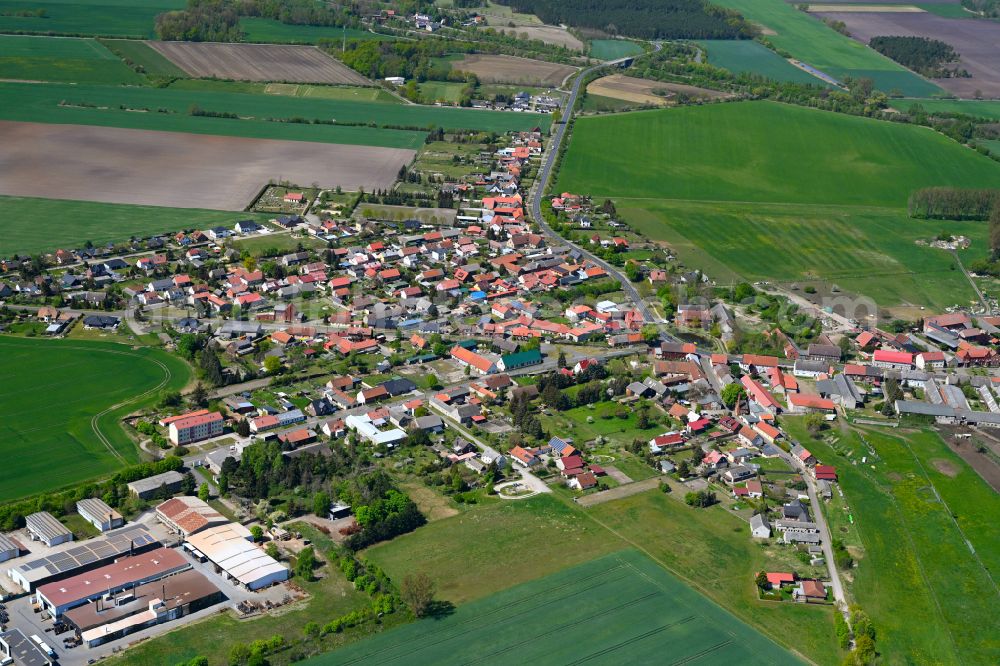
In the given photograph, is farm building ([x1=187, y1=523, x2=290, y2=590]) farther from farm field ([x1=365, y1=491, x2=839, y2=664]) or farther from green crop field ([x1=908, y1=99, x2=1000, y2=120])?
green crop field ([x1=908, y1=99, x2=1000, y2=120])

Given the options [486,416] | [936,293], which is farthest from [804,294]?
[486,416]

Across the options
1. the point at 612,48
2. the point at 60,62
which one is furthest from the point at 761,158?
the point at 60,62

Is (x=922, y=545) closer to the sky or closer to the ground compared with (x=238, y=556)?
closer to the ground

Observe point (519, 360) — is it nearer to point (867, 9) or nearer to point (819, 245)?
point (819, 245)

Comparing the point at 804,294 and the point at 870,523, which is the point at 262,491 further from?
the point at 804,294

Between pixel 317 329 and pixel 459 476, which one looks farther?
pixel 317 329

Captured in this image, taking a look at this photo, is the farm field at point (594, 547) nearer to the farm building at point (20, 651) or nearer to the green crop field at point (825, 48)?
the farm building at point (20, 651)
